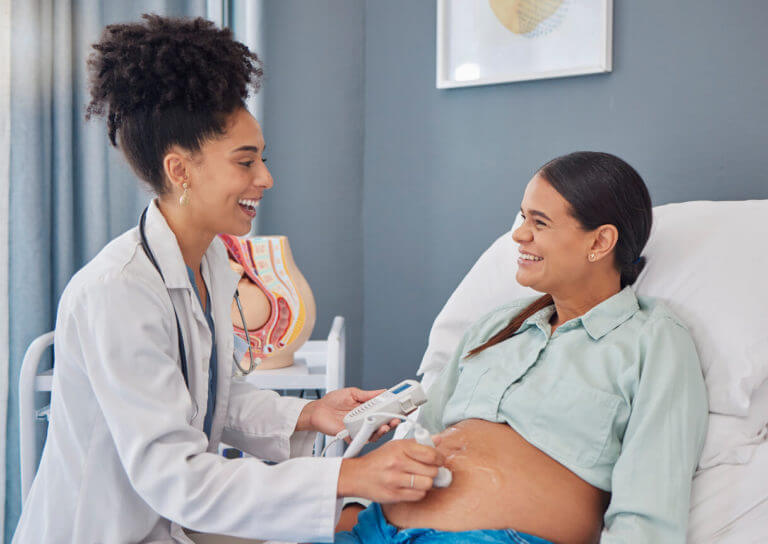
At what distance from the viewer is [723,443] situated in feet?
3.79

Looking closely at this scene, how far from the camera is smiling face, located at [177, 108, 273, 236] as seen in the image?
3.84 feet

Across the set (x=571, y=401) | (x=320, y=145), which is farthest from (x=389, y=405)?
(x=320, y=145)

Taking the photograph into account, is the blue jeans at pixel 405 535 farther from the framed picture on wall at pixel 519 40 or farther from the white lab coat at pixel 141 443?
the framed picture on wall at pixel 519 40

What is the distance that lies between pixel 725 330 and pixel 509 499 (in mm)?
480

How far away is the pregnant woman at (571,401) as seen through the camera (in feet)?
3.55

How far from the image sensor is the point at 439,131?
7.47 ft

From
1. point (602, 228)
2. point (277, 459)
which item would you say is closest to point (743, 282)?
point (602, 228)

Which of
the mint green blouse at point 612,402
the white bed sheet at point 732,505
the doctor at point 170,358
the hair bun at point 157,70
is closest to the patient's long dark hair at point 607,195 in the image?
the mint green blouse at point 612,402

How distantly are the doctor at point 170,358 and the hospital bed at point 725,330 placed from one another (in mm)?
478

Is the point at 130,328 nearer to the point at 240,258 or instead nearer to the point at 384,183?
the point at 240,258

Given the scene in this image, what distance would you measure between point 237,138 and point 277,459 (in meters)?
0.60

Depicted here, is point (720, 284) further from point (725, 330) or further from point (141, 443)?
point (141, 443)

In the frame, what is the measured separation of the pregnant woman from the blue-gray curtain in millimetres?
998

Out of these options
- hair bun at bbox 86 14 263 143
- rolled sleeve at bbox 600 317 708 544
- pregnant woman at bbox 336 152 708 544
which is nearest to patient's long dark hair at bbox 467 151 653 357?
pregnant woman at bbox 336 152 708 544
